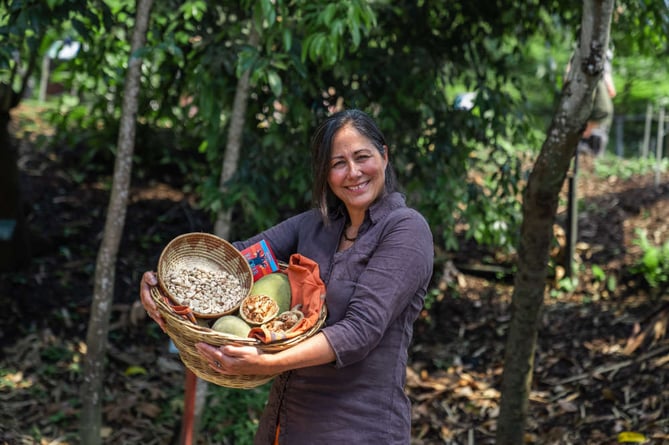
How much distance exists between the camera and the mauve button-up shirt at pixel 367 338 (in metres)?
2.10

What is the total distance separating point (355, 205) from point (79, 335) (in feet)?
11.8

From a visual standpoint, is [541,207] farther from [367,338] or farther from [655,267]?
[655,267]

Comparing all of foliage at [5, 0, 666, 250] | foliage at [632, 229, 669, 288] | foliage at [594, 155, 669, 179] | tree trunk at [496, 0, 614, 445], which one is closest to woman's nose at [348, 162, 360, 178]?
tree trunk at [496, 0, 614, 445]

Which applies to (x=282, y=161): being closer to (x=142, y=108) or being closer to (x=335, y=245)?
(x=142, y=108)

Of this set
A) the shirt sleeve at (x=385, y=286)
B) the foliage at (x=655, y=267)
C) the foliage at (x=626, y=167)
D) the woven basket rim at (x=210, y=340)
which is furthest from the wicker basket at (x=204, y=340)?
the foliage at (x=626, y=167)

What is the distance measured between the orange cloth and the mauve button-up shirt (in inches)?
2.1

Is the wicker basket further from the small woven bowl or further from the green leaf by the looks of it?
the green leaf

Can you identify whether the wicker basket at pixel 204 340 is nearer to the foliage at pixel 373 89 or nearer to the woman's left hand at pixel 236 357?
the woman's left hand at pixel 236 357

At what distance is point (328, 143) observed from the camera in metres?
2.36

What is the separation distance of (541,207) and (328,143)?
4.83 ft

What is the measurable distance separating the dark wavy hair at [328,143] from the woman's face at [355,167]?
0.02 meters

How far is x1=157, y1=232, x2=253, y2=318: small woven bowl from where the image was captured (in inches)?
95.5

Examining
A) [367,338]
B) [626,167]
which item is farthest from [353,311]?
[626,167]

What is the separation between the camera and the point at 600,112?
5.87 m
